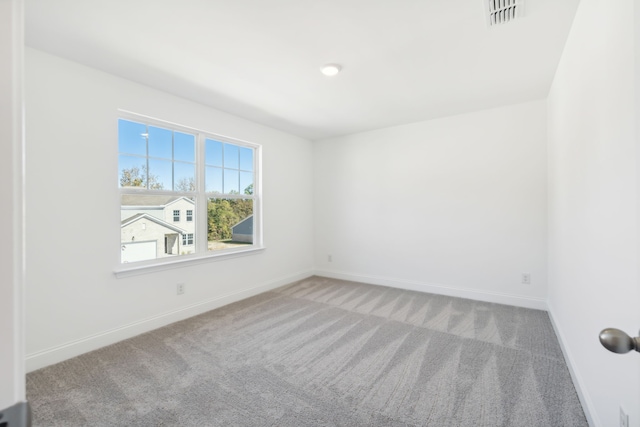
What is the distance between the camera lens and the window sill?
2648 mm

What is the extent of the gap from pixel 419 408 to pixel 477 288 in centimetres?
243

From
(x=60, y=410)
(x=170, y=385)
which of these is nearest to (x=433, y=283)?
(x=170, y=385)

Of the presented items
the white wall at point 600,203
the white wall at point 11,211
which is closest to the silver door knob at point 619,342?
the white wall at point 600,203

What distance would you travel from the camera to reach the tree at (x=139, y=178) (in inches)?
107

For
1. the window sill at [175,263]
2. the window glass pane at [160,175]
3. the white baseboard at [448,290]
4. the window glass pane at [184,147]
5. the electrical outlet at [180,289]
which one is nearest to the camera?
the window sill at [175,263]

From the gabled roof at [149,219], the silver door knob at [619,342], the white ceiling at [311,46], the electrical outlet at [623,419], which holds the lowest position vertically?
the electrical outlet at [623,419]

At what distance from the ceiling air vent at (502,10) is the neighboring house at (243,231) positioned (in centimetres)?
338

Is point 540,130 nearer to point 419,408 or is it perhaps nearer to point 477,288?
point 477,288

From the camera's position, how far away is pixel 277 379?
2049 millimetres

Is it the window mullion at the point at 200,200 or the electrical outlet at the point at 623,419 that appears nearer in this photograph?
the electrical outlet at the point at 623,419

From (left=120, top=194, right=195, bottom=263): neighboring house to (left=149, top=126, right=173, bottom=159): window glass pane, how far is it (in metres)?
0.47

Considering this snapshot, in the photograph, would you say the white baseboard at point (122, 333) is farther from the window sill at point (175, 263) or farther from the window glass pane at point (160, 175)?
the window glass pane at point (160, 175)

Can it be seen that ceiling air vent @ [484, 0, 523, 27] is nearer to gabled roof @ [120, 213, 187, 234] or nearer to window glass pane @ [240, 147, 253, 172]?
window glass pane @ [240, 147, 253, 172]

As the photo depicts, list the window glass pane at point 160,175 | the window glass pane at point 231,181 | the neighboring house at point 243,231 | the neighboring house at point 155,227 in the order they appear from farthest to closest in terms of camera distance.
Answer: the neighboring house at point 243,231 → the window glass pane at point 231,181 → the window glass pane at point 160,175 → the neighboring house at point 155,227
